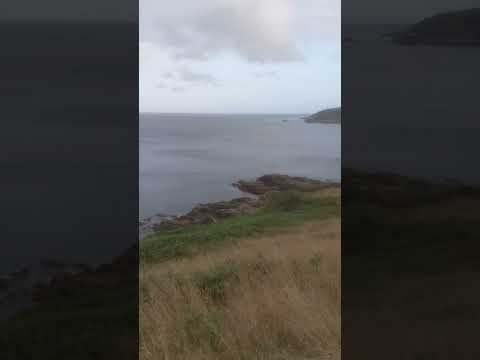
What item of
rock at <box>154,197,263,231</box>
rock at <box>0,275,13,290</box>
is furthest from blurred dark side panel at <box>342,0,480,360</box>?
rock at <box>154,197,263,231</box>

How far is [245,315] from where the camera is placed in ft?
12.1

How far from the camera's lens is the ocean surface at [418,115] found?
2.30 m

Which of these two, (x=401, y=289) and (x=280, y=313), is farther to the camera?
(x=280, y=313)

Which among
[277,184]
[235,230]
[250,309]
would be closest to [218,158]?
[277,184]

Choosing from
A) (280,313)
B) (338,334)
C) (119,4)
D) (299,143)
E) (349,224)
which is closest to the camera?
(119,4)

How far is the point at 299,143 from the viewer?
3575 centimetres

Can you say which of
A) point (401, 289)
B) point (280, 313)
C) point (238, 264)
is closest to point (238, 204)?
→ point (238, 264)

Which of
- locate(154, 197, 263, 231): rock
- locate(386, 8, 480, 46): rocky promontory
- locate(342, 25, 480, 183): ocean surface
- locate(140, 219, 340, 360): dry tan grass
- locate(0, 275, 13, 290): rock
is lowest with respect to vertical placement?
locate(154, 197, 263, 231): rock

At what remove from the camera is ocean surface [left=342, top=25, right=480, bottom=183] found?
2303 mm

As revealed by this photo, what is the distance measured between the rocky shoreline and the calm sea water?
0.74 meters

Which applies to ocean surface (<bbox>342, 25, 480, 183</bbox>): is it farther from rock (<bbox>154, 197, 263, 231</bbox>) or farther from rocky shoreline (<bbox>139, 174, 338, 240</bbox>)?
rock (<bbox>154, 197, 263, 231</bbox>)

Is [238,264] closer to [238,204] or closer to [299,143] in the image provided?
[238,204]

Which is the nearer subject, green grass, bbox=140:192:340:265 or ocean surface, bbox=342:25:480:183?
ocean surface, bbox=342:25:480:183

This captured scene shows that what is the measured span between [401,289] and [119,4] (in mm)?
1896
